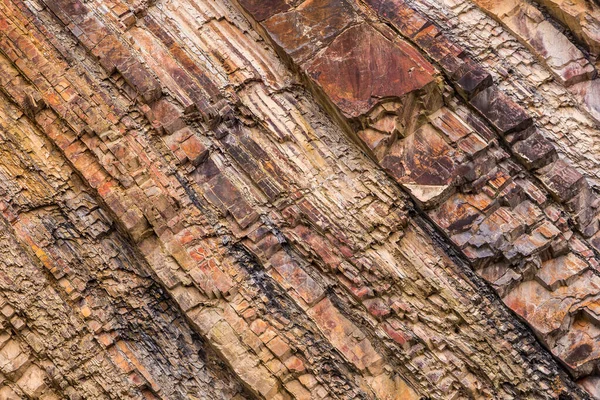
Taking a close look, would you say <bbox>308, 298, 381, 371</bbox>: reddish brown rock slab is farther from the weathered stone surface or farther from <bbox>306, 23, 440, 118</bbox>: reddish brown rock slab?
the weathered stone surface

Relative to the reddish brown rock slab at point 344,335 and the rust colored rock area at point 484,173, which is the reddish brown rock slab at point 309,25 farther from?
the reddish brown rock slab at point 344,335

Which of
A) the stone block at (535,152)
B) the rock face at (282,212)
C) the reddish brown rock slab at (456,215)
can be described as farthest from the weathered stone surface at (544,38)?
the reddish brown rock slab at (456,215)

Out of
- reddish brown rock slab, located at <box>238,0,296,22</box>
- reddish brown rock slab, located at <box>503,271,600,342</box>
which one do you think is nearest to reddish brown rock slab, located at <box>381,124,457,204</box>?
reddish brown rock slab, located at <box>503,271,600,342</box>

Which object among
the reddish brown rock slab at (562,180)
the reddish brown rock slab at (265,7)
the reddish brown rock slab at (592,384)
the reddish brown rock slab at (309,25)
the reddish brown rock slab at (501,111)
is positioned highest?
the reddish brown rock slab at (265,7)

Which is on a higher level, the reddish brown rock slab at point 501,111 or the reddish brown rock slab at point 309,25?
the reddish brown rock slab at point 309,25

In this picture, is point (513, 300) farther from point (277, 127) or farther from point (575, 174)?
point (277, 127)

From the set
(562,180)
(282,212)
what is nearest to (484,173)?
(562,180)
